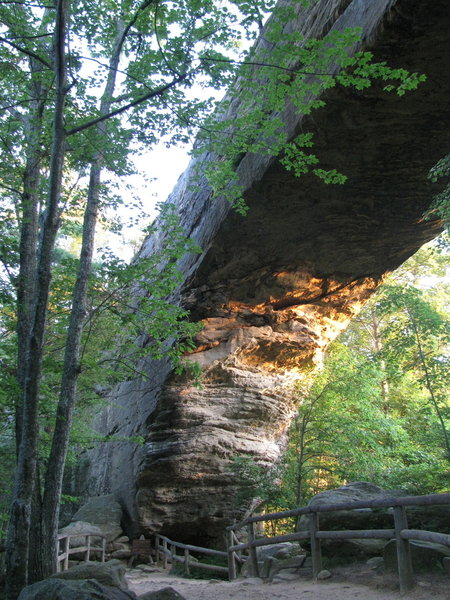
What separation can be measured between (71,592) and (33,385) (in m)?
2.37

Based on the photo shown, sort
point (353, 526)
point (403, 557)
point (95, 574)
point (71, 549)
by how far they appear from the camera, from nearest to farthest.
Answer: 1. point (403, 557)
2. point (95, 574)
3. point (353, 526)
4. point (71, 549)

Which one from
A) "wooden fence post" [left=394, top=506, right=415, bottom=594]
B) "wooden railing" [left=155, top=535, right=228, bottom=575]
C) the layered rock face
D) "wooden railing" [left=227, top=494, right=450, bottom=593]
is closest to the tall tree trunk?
the layered rock face

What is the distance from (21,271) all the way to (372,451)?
32.9ft

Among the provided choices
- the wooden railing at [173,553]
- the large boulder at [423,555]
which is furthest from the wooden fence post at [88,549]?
the large boulder at [423,555]

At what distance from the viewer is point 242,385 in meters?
12.4

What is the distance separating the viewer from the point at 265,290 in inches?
464

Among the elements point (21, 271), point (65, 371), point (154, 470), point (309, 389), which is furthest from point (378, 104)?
point (154, 470)

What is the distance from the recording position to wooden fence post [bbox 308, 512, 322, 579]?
5.49 meters

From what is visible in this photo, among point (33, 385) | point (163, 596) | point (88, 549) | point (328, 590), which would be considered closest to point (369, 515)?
point (328, 590)

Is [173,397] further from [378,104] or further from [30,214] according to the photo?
[378,104]

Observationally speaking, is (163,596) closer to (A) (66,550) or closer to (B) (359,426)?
(A) (66,550)

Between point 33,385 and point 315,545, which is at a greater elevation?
point 33,385

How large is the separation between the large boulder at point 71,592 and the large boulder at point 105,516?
8.82m

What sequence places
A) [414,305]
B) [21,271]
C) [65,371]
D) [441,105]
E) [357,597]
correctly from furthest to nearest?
[414,305] → [65,371] → [21,271] → [441,105] → [357,597]
